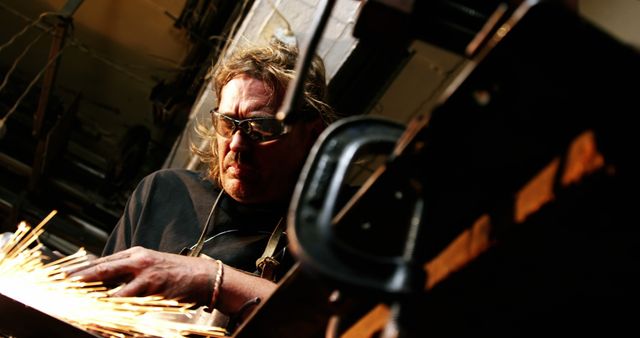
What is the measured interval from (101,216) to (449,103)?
559cm

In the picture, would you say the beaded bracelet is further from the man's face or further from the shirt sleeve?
the shirt sleeve

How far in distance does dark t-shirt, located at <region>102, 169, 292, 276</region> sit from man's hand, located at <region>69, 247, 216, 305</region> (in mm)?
511

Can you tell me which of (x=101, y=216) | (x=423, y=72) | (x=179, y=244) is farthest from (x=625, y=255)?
(x=101, y=216)

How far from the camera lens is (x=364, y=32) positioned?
117 centimetres

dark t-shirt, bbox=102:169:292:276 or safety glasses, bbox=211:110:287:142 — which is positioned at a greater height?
safety glasses, bbox=211:110:287:142

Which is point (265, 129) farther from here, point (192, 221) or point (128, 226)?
point (128, 226)

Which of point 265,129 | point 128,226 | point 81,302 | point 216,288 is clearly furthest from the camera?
point 128,226

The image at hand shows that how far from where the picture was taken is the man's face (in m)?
2.87

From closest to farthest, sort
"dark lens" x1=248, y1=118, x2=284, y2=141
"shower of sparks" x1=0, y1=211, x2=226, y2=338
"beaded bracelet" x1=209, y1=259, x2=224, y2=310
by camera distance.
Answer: "shower of sparks" x1=0, y1=211, x2=226, y2=338 → "beaded bracelet" x1=209, y1=259, x2=224, y2=310 → "dark lens" x1=248, y1=118, x2=284, y2=141

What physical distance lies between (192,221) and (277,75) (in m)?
0.90

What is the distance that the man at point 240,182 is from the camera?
283 centimetres

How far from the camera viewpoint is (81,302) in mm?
1816

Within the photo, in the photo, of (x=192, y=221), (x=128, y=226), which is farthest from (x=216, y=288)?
(x=128, y=226)

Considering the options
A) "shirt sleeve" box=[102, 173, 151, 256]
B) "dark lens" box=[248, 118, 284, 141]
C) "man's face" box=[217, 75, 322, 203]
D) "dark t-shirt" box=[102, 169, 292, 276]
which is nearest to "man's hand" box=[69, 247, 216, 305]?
"dark t-shirt" box=[102, 169, 292, 276]
